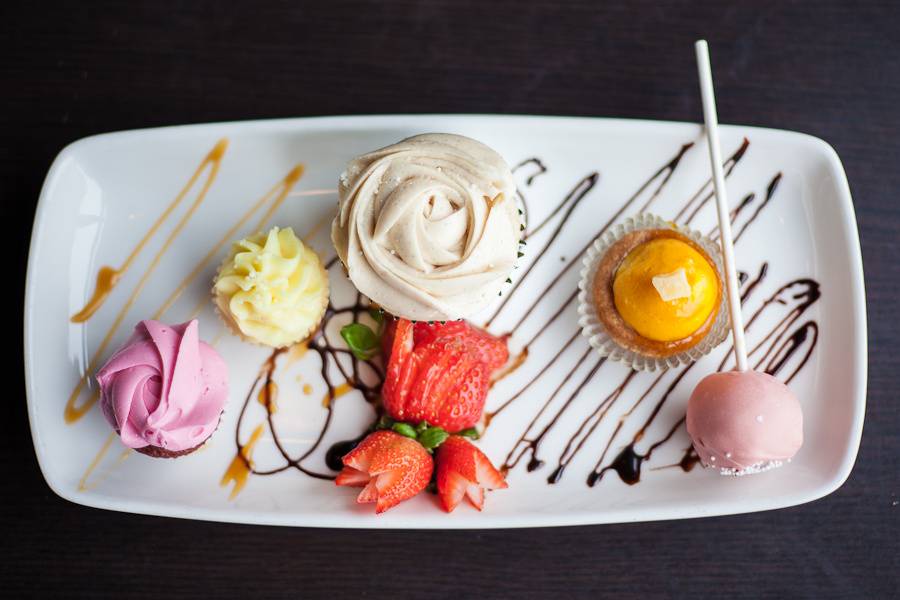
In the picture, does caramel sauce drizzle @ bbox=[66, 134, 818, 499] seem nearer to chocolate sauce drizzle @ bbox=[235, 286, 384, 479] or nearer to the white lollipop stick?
chocolate sauce drizzle @ bbox=[235, 286, 384, 479]

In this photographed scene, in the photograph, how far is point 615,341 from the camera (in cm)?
207

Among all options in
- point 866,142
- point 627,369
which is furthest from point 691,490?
point 866,142

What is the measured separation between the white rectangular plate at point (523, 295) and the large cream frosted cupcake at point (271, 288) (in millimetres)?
131

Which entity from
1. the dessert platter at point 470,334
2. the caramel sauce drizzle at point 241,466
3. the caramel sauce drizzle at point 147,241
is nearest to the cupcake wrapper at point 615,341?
the dessert platter at point 470,334

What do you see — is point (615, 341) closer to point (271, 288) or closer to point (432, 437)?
point (432, 437)

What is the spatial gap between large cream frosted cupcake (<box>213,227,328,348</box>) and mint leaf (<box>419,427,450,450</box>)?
0.51 metres

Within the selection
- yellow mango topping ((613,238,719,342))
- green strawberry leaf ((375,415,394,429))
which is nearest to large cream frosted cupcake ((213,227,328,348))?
green strawberry leaf ((375,415,394,429))

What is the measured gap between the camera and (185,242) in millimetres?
2137

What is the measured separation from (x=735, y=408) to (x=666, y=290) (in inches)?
16.5

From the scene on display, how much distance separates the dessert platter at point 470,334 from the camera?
75.8 inches

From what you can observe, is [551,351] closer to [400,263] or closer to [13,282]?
[400,263]

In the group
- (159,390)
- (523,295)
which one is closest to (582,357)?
(523,295)

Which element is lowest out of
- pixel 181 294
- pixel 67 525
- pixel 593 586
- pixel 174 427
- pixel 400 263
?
pixel 67 525

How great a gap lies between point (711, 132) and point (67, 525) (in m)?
2.52
